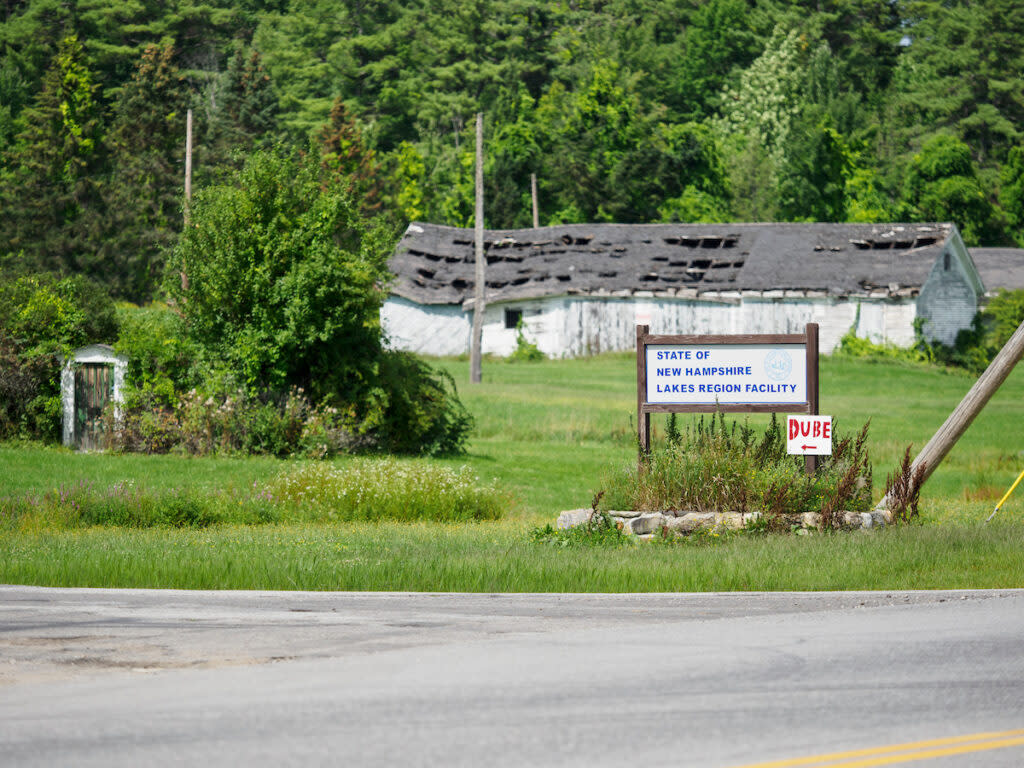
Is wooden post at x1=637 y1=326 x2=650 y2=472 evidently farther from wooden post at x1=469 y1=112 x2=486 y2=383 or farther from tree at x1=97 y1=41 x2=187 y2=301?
tree at x1=97 y1=41 x2=187 y2=301

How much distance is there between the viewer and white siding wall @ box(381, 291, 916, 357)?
210 ft

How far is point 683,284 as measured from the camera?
66625mm

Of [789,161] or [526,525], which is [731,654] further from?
[789,161]

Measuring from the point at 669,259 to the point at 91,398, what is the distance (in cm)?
4286

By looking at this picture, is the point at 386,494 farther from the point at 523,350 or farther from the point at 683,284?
the point at 683,284

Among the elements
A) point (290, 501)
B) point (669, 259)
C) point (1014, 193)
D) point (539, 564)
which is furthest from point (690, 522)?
point (1014, 193)

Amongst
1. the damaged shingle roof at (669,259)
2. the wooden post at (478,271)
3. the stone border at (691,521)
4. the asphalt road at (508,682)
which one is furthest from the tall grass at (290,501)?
the damaged shingle roof at (669,259)

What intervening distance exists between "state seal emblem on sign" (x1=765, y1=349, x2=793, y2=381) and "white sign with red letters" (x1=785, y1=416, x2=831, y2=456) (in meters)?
0.98

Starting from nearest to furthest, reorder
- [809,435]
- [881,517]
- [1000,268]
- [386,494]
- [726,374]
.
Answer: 1. [809,435]
2. [881,517]
3. [726,374]
4. [386,494]
5. [1000,268]

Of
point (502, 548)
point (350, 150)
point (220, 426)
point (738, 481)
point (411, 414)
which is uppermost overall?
point (350, 150)

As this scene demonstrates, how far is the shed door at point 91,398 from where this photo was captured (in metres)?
30.1

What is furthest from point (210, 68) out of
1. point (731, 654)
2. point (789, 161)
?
point (731, 654)

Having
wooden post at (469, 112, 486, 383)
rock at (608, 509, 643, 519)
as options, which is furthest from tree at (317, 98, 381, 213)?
rock at (608, 509, 643, 519)

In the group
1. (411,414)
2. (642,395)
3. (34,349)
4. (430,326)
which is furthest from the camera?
(430,326)
